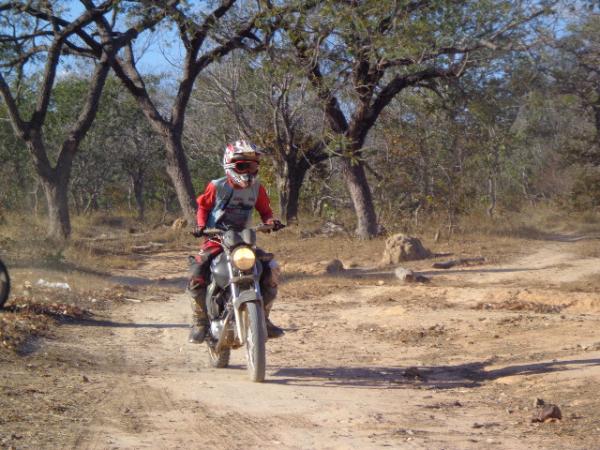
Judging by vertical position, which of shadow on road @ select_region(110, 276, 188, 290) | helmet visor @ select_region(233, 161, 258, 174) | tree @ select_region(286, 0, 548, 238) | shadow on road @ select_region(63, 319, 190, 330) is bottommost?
shadow on road @ select_region(63, 319, 190, 330)

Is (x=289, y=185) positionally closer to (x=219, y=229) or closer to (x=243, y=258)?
(x=219, y=229)

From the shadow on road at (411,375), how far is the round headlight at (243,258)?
3.16 feet

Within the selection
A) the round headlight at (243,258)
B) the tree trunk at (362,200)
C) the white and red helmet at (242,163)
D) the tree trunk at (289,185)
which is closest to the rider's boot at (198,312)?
the round headlight at (243,258)

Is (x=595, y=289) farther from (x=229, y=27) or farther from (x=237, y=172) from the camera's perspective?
(x=229, y=27)

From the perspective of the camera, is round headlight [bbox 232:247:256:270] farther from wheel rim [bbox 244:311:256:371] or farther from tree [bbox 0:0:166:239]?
tree [bbox 0:0:166:239]

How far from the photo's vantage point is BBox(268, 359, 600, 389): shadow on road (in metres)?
6.37

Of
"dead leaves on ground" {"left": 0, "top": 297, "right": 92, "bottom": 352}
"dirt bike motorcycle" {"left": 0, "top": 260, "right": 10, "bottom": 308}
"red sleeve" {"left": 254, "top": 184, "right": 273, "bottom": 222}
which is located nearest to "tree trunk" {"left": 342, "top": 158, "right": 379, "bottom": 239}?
"dead leaves on ground" {"left": 0, "top": 297, "right": 92, "bottom": 352}

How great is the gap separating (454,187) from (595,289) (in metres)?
8.19

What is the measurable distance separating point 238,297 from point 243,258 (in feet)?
0.99

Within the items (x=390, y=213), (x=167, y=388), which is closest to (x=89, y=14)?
(x=390, y=213)

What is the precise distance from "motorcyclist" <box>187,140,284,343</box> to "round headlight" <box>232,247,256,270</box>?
0.25 metres

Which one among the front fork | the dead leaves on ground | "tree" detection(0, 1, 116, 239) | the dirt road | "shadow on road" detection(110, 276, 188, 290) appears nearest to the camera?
the dirt road

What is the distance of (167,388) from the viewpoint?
5.95 m

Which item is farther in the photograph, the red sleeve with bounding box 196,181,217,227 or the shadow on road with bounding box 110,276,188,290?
the shadow on road with bounding box 110,276,188,290
